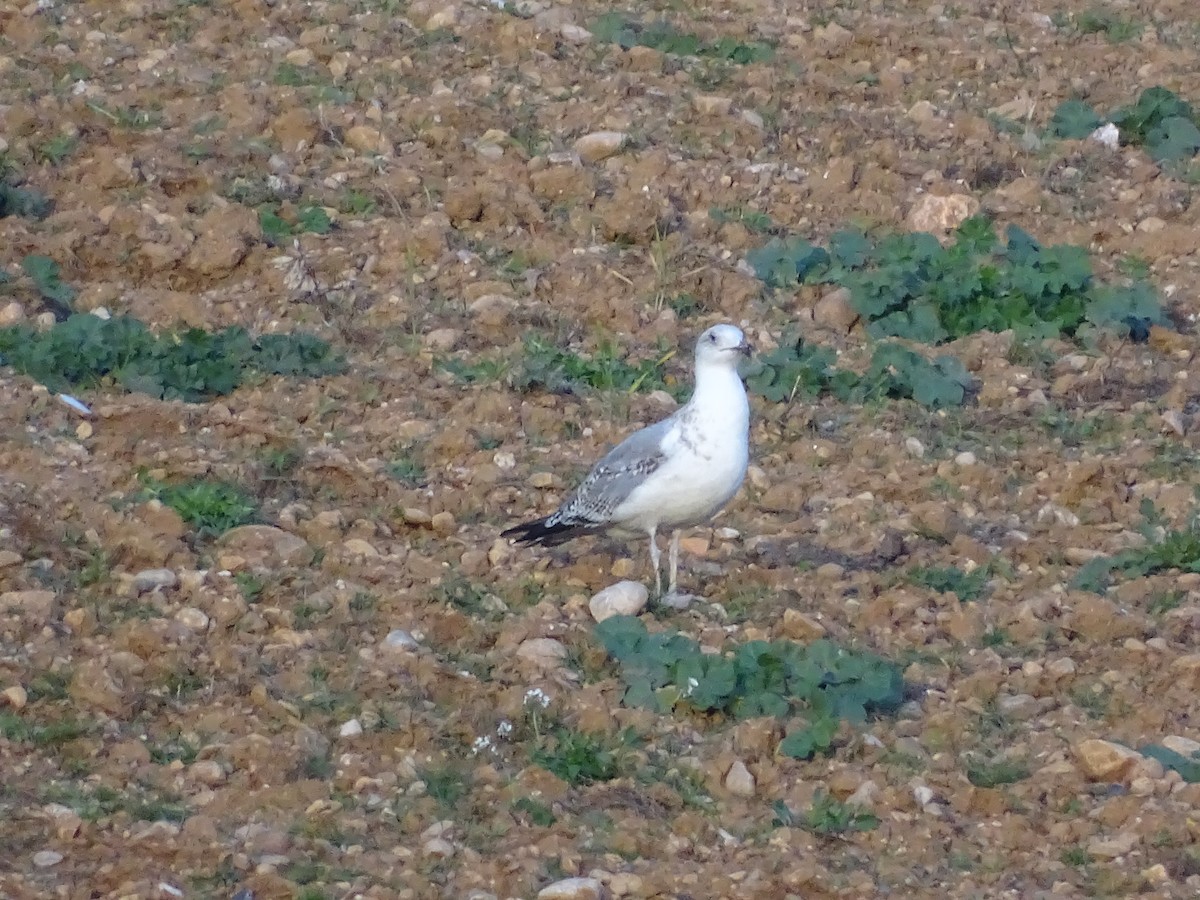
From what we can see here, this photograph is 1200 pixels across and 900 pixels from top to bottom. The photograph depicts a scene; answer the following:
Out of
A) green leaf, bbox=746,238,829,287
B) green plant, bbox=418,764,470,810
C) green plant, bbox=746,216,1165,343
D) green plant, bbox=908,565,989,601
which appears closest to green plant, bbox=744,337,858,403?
green plant, bbox=746,216,1165,343

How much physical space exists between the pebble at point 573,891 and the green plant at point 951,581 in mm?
2180

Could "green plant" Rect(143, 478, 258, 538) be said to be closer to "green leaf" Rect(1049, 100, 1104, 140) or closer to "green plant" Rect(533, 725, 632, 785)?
"green plant" Rect(533, 725, 632, 785)

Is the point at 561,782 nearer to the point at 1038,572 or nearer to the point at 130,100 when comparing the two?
the point at 1038,572

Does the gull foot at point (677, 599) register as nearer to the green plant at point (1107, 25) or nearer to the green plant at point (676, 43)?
the green plant at point (676, 43)

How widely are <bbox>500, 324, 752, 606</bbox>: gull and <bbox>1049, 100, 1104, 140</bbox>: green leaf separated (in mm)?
4107

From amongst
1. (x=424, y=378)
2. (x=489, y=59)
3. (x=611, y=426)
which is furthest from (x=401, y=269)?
(x=489, y=59)

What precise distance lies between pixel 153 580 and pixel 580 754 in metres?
1.57

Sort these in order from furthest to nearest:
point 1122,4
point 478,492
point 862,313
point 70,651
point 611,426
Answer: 1. point 1122,4
2. point 862,313
3. point 611,426
4. point 478,492
5. point 70,651

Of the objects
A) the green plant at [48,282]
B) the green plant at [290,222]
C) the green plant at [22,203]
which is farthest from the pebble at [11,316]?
the green plant at [290,222]

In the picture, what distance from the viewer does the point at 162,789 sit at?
5.06 m

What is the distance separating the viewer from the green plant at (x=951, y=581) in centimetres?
641

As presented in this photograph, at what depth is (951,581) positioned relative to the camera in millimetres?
6473

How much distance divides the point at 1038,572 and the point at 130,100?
5233mm

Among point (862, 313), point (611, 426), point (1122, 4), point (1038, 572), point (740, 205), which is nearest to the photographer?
point (1038, 572)
